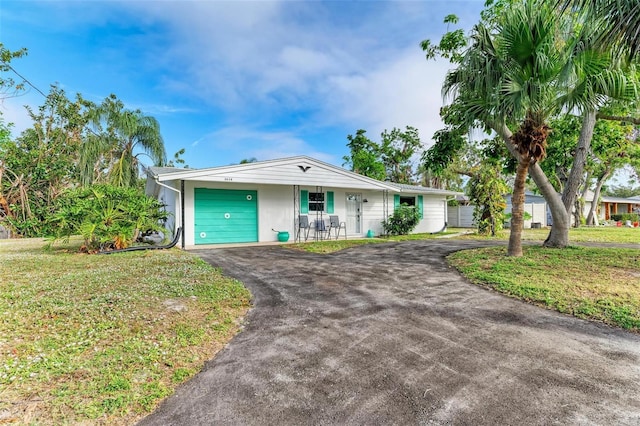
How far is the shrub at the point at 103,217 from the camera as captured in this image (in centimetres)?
814

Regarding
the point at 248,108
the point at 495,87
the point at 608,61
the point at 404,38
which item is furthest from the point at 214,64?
the point at 608,61

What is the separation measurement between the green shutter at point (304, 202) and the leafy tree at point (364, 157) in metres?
12.0

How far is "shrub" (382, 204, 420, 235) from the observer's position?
1460 cm

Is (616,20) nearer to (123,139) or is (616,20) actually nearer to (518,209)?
(518,209)

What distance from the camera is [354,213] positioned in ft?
46.9

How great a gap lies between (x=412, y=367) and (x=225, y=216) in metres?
9.97

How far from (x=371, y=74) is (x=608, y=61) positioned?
Answer: 8.71 meters

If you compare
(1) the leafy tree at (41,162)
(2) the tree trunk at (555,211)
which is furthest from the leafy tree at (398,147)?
(1) the leafy tree at (41,162)

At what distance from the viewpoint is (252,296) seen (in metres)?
4.58

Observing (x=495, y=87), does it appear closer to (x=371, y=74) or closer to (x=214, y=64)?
(x=371, y=74)

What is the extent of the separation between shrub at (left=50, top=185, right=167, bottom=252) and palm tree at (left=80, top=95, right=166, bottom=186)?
891 cm

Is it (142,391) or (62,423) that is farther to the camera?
(142,391)

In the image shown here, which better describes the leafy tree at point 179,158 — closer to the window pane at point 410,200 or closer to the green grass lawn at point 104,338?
A: the window pane at point 410,200

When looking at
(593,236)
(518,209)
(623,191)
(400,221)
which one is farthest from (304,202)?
(623,191)
